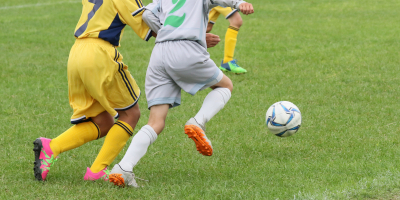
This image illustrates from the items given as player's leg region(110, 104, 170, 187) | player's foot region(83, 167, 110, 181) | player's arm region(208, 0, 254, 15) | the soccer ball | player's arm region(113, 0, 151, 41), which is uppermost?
player's arm region(208, 0, 254, 15)

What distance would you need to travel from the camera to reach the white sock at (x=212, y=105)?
11.7ft

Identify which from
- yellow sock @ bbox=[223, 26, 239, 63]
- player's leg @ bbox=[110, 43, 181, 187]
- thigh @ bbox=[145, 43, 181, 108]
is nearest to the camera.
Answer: player's leg @ bbox=[110, 43, 181, 187]

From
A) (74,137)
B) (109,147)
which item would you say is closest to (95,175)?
(109,147)

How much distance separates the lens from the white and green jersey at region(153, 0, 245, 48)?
3523 mm

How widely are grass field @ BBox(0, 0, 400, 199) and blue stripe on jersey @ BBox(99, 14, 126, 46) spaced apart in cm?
102

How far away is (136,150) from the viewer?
11.2 feet

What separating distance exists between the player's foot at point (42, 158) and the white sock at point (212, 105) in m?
1.09

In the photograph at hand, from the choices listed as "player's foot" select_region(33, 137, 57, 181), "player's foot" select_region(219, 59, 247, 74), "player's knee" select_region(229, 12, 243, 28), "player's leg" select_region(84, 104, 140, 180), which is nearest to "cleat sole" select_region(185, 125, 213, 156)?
"player's leg" select_region(84, 104, 140, 180)

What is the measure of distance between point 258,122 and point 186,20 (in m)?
2.05

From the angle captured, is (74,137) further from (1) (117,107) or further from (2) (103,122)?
(1) (117,107)

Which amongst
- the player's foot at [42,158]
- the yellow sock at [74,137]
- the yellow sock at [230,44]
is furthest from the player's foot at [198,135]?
the yellow sock at [230,44]

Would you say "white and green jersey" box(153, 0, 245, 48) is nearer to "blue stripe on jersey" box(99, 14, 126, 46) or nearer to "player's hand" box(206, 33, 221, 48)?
"player's hand" box(206, 33, 221, 48)

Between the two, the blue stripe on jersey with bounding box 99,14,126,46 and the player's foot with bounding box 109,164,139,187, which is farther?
the blue stripe on jersey with bounding box 99,14,126,46

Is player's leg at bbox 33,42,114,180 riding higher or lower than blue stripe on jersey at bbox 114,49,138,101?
lower
